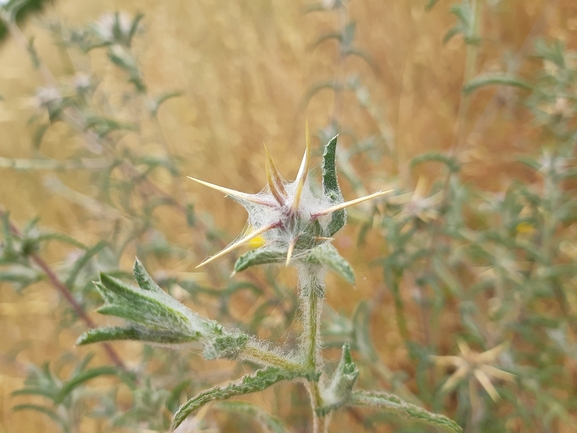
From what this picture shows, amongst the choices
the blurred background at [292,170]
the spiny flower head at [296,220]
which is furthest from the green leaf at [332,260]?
the blurred background at [292,170]

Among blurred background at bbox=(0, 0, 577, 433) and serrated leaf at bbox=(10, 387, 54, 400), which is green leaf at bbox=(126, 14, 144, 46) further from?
serrated leaf at bbox=(10, 387, 54, 400)

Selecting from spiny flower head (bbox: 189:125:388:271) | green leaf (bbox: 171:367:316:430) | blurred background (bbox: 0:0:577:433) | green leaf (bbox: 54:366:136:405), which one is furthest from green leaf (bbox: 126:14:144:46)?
green leaf (bbox: 171:367:316:430)

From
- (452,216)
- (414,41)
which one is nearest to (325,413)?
(452,216)

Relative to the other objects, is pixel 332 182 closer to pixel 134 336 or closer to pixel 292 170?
pixel 134 336

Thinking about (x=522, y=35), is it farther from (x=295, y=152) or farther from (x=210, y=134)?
(x=210, y=134)

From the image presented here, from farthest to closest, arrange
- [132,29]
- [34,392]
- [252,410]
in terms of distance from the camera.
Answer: [132,29]
[34,392]
[252,410]

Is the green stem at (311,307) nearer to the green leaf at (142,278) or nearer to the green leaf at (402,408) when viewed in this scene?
the green leaf at (402,408)

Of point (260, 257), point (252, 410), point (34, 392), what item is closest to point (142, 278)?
point (260, 257)

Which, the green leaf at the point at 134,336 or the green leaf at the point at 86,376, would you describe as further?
the green leaf at the point at 86,376
